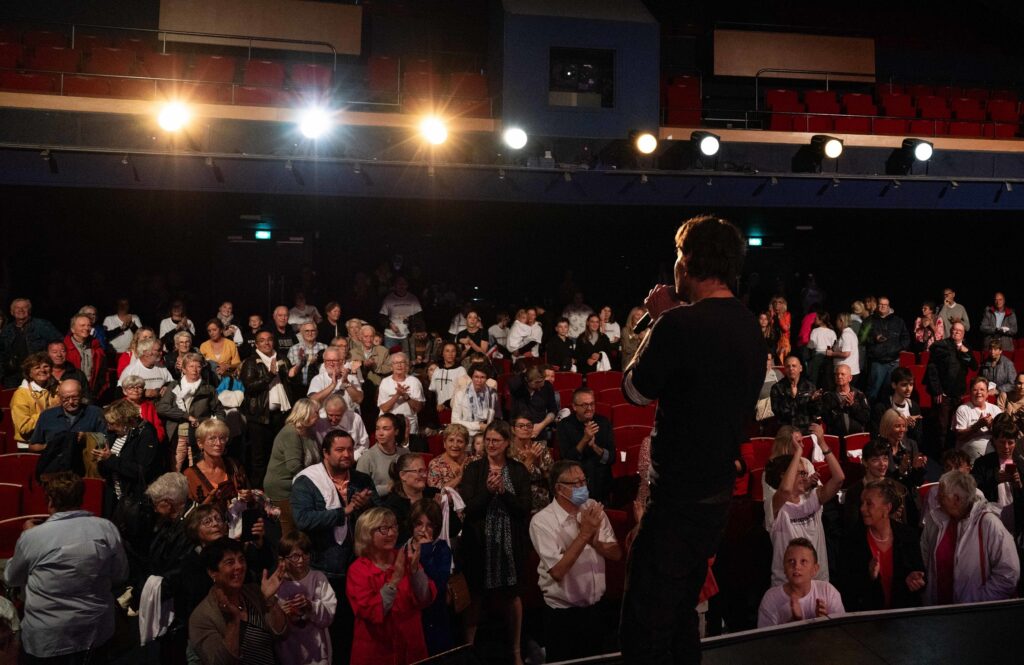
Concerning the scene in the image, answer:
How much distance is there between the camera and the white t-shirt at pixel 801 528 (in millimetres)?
3801

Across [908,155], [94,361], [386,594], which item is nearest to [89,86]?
[94,361]

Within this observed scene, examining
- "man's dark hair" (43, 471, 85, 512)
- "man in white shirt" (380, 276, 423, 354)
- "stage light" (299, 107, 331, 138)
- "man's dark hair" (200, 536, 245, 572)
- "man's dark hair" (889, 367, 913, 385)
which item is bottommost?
"man's dark hair" (200, 536, 245, 572)

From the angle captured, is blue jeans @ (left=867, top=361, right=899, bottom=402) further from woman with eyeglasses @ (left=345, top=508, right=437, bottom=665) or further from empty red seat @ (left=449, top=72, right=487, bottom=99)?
woman with eyeglasses @ (left=345, top=508, right=437, bottom=665)

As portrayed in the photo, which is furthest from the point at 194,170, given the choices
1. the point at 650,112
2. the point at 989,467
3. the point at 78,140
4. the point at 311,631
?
the point at 989,467

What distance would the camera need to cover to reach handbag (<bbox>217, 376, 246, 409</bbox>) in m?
5.69

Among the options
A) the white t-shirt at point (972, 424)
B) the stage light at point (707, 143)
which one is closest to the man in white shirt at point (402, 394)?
the white t-shirt at point (972, 424)

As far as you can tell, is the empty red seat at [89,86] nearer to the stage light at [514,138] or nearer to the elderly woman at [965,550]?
the stage light at [514,138]

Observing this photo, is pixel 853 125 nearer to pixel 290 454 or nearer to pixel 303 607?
pixel 290 454

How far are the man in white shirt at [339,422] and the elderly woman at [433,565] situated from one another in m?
1.38

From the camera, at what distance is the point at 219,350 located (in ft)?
21.5

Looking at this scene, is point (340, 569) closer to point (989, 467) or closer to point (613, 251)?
point (989, 467)

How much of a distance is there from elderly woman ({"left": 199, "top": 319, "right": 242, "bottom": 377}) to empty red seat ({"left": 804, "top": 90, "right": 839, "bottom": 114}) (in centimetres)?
811

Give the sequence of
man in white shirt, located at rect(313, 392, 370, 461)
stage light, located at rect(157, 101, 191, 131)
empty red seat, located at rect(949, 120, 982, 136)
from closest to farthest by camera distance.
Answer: man in white shirt, located at rect(313, 392, 370, 461) < stage light, located at rect(157, 101, 191, 131) < empty red seat, located at rect(949, 120, 982, 136)

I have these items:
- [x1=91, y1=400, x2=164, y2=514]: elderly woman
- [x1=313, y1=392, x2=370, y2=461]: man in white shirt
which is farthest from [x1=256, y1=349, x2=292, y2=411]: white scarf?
[x1=91, y1=400, x2=164, y2=514]: elderly woman
